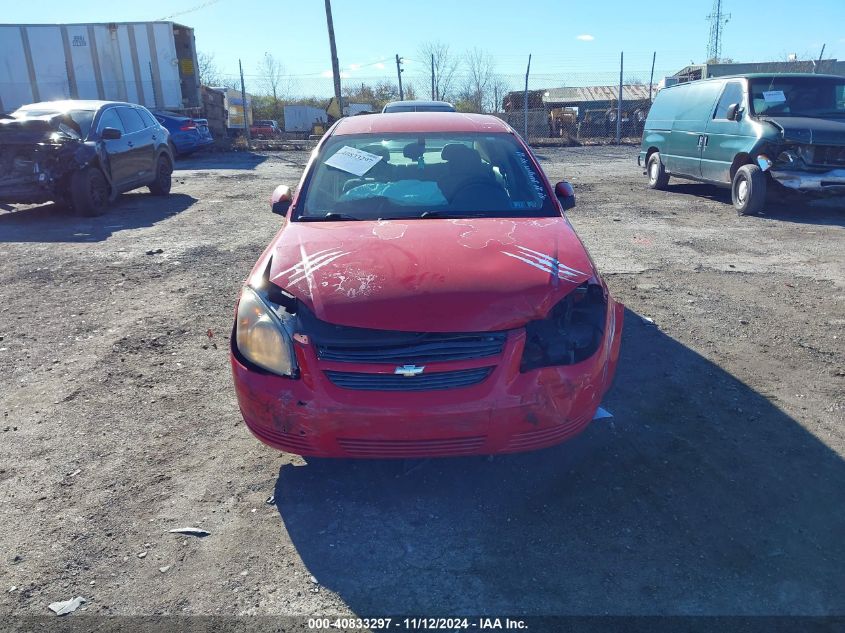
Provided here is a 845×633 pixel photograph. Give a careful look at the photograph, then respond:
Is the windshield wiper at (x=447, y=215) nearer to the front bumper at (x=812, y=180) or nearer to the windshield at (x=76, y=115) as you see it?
the front bumper at (x=812, y=180)

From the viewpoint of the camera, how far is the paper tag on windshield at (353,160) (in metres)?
4.17

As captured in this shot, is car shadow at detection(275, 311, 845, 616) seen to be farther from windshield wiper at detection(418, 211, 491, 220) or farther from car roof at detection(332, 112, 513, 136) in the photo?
car roof at detection(332, 112, 513, 136)

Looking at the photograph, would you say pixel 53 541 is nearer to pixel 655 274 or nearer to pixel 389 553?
pixel 389 553

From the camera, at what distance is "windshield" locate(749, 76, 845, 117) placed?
949 cm

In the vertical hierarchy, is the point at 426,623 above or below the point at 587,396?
below

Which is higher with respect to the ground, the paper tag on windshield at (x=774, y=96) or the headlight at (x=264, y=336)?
the paper tag on windshield at (x=774, y=96)

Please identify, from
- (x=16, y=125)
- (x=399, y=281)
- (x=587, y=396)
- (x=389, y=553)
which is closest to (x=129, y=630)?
(x=389, y=553)

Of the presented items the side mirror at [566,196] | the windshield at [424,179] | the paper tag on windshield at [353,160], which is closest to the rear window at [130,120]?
the windshield at [424,179]

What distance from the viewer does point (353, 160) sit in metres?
4.22

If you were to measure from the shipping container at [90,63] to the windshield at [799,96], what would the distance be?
16872 mm

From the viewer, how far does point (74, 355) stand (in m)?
4.62

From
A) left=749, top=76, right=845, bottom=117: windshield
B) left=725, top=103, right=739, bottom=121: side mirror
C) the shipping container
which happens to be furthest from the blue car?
left=749, top=76, right=845, bottom=117: windshield

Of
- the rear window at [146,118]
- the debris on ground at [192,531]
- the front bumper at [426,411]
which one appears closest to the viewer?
the front bumper at [426,411]

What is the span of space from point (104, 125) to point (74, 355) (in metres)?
6.67
